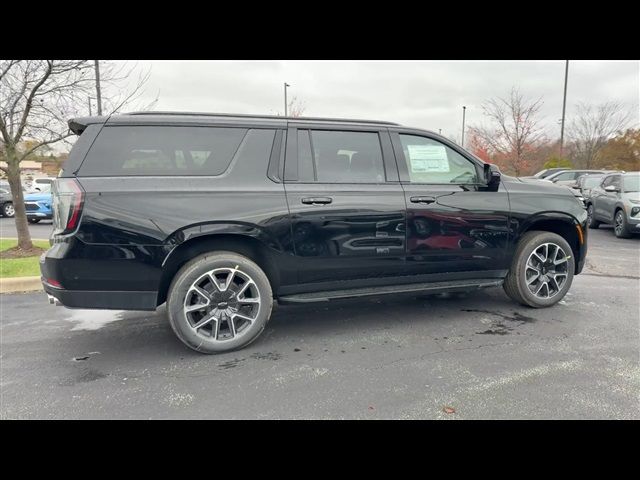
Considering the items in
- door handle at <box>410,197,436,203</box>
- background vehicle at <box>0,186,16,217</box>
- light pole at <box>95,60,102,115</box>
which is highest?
light pole at <box>95,60,102,115</box>

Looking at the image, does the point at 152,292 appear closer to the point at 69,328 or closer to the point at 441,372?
the point at 69,328

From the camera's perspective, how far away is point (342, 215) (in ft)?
11.1

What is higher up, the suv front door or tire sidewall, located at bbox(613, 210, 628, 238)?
the suv front door

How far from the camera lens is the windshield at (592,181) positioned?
1139 centimetres

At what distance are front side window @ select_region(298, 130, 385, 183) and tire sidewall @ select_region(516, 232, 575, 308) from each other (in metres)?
1.85

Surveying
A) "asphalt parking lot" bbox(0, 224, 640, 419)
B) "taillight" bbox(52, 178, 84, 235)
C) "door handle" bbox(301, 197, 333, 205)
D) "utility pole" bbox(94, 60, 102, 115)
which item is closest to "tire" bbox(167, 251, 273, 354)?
"asphalt parking lot" bbox(0, 224, 640, 419)

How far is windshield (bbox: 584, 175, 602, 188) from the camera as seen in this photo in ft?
37.4

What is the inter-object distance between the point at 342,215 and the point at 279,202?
585 millimetres

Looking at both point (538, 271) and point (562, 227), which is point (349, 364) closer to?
point (538, 271)

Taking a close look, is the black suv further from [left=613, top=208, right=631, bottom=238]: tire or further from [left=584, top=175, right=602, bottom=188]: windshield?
[left=584, top=175, right=602, bottom=188]: windshield

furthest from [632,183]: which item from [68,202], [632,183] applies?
[68,202]

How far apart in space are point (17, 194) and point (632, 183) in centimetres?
1381

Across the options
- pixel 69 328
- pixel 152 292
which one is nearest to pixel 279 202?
pixel 152 292

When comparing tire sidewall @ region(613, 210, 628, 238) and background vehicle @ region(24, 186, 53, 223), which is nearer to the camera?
tire sidewall @ region(613, 210, 628, 238)
